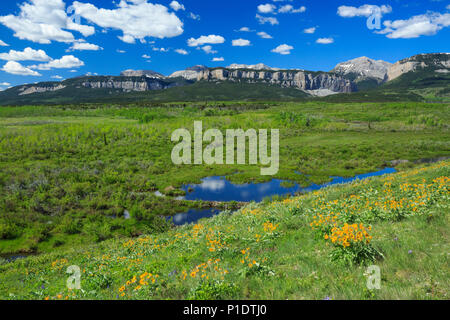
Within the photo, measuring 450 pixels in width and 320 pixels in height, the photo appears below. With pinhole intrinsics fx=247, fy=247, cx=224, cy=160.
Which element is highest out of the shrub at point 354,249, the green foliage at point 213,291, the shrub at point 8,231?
the shrub at point 354,249

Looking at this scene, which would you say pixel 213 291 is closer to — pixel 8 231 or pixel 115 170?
pixel 8 231

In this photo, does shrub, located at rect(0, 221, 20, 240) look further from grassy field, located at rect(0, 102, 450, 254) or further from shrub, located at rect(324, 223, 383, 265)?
shrub, located at rect(324, 223, 383, 265)

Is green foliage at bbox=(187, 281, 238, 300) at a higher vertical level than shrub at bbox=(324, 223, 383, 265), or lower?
lower

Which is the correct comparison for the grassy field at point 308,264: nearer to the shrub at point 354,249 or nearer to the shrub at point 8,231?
the shrub at point 354,249

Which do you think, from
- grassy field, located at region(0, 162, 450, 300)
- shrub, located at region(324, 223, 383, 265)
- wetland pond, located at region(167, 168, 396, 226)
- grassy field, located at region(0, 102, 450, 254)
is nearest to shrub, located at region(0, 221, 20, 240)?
grassy field, located at region(0, 102, 450, 254)

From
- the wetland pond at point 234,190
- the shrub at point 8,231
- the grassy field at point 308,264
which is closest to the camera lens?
the grassy field at point 308,264

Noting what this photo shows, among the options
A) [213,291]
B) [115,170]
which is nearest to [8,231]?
[115,170]

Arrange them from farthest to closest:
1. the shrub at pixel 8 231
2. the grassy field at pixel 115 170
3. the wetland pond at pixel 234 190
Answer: the wetland pond at pixel 234 190, the grassy field at pixel 115 170, the shrub at pixel 8 231

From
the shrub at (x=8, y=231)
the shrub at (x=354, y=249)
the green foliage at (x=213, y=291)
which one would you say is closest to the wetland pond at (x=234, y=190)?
the shrub at (x=8, y=231)

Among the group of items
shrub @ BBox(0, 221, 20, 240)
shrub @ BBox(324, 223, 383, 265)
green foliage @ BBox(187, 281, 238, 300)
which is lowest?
shrub @ BBox(0, 221, 20, 240)

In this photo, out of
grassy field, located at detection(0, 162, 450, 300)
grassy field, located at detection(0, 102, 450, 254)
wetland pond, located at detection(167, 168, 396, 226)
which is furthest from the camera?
wetland pond, located at detection(167, 168, 396, 226)

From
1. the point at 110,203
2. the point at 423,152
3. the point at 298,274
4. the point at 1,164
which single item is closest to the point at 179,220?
the point at 110,203

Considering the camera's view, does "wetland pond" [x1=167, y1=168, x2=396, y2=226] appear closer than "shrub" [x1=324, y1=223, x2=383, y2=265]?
No

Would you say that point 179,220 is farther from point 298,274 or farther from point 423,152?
point 423,152
